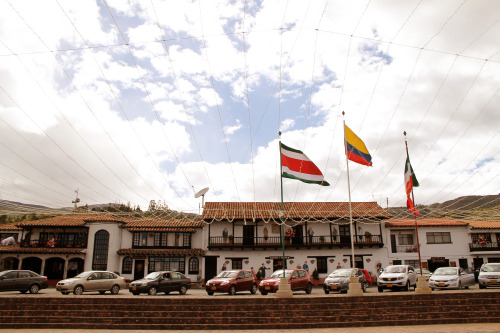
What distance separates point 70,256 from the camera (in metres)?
35.6

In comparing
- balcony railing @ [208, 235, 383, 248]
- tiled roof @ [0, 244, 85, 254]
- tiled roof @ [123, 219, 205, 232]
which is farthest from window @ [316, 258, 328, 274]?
tiled roof @ [0, 244, 85, 254]

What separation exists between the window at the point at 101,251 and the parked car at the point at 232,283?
62.2ft

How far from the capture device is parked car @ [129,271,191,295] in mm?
20125

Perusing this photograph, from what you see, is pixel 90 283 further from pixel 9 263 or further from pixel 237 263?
pixel 9 263

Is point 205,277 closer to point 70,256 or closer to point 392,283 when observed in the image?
point 70,256

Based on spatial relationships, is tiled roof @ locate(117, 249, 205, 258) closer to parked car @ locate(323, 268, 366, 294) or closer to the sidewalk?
parked car @ locate(323, 268, 366, 294)

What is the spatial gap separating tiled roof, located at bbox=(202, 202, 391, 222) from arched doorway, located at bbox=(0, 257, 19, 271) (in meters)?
18.8

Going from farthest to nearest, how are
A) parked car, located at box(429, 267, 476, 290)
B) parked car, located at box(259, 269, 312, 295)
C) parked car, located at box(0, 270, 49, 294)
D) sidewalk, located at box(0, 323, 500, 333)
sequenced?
parked car, located at box(429, 267, 476, 290)
parked car, located at box(259, 269, 312, 295)
parked car, located at box(0, 270, 49, 294)
sidewalk, located at box(0, 323, 500, 333)

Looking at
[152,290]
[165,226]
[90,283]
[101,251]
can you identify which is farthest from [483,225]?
[101,251]

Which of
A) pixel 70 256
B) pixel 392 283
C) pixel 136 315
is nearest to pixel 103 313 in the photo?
pixel 136 315

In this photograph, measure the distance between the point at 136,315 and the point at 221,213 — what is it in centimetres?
2455

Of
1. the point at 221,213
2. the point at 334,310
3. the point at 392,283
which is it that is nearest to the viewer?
the point at 334,310

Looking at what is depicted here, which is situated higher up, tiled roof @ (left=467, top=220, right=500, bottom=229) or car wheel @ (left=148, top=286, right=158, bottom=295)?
tiled roof @ (left=467, top=220, right=500, bottom=229)

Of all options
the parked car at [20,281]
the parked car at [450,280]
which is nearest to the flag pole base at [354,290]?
the parked car at [450,280]
